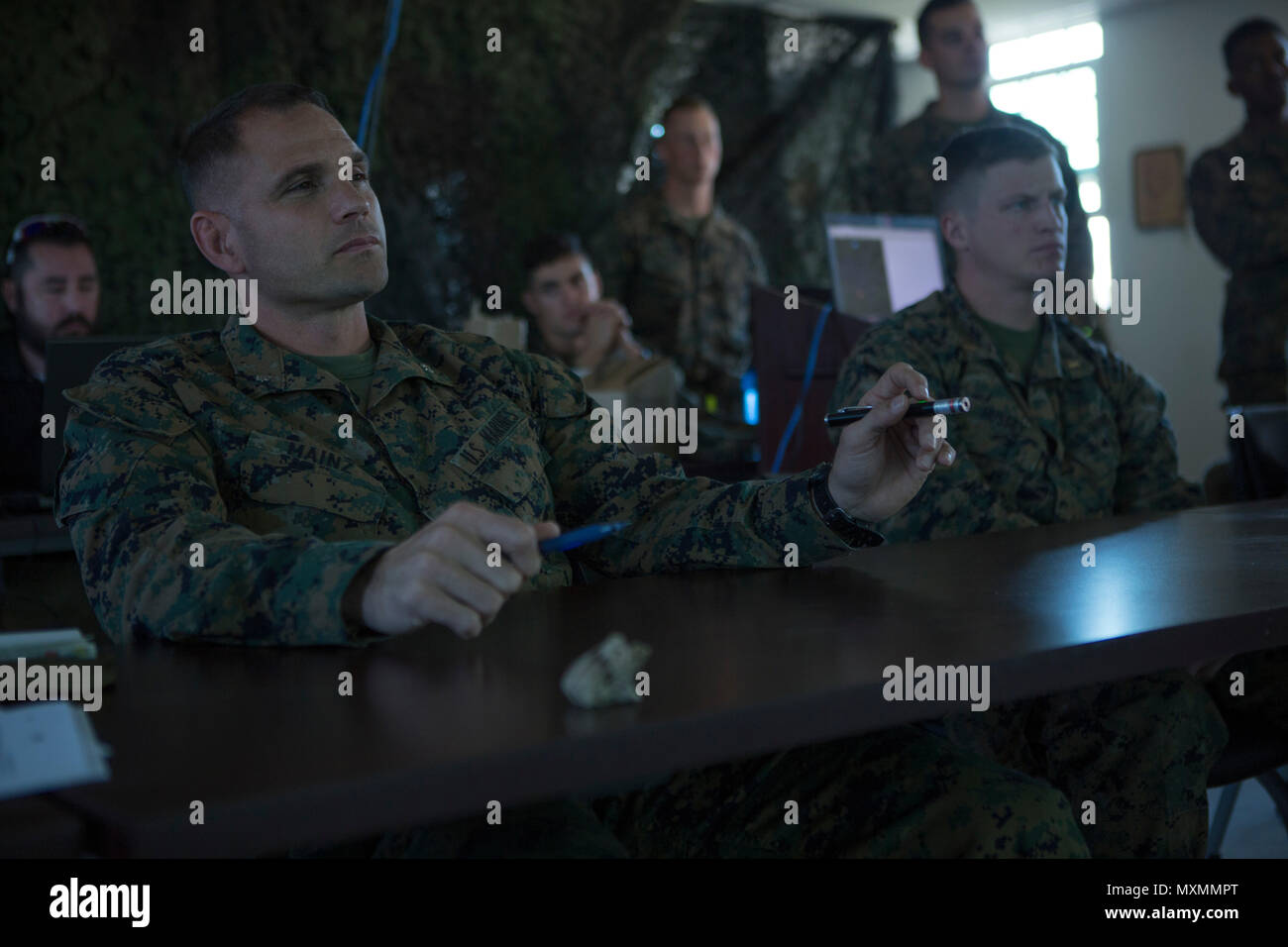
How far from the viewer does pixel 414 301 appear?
5.60 m

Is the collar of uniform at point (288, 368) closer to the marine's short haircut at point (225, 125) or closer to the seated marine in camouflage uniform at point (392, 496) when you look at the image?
the seated marine in camouflage uniform at point (392, 496)

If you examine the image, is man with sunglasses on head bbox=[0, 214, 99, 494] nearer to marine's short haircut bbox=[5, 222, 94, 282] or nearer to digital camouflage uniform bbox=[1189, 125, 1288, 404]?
marine's short haircut bbox=[5, 222, 94, 282]

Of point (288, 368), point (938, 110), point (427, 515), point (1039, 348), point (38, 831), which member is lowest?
point (38, 831)

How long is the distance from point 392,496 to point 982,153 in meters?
1.51

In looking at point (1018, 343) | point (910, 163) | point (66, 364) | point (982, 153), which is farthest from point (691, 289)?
point (66, 364)

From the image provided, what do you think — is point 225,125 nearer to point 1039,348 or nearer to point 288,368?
point 288,368

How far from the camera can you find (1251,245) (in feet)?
15.4

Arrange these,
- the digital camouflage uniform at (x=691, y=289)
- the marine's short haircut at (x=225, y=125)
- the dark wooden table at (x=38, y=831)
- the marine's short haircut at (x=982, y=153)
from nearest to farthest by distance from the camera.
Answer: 1. the dark wooden table at (x=38, y=831)
2. the marine's short haircut at (x=225, y=125)
3. the marine's short haircut at (x=982, y=153)
4. the digital camouflage uniform at (x=691, y=289)

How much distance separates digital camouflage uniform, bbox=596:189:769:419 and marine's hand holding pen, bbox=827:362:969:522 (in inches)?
127

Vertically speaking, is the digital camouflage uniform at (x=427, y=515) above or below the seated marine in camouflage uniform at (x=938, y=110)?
below

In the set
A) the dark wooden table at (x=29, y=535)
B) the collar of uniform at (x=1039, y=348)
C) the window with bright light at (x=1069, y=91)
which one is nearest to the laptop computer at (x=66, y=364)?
the dark wooden table at (x=29, y=535)

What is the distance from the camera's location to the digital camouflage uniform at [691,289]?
4.70 meters

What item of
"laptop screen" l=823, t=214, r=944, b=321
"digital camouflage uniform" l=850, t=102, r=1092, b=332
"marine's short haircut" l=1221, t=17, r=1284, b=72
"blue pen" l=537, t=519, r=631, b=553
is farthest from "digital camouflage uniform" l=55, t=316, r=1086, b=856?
"marine's short haircut" l=1221, t=17, r=1284, b=72
